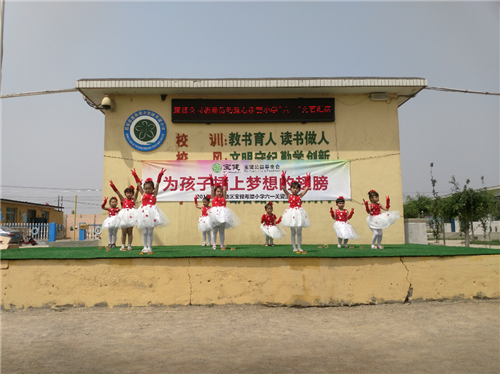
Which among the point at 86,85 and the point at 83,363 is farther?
the point at 86,85

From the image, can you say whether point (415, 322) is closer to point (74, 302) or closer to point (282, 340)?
point (282, 340)

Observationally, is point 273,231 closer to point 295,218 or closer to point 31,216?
point 295,218

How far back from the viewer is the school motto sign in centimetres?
1247

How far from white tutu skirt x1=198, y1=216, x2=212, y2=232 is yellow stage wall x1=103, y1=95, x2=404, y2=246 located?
0.68 metres

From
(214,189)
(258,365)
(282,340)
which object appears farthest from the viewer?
(214,189)

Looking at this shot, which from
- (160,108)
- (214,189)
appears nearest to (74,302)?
(214,189)

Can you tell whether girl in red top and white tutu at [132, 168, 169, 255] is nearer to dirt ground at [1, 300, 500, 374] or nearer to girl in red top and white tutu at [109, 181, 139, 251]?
girl in red top and white tutu at [109, 181, 139, 251]

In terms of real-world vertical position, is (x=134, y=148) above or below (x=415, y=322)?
above

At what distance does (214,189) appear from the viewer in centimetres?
938

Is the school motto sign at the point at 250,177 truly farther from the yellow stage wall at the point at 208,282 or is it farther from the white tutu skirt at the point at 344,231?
the yellow stage wall at the point at 208,282

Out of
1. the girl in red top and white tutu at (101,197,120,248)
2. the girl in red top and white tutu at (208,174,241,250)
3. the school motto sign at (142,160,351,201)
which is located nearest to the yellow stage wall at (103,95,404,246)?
the school motto sign at (142,160,351,201)

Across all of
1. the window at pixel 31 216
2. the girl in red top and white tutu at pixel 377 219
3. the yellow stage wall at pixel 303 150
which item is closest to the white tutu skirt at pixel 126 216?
the yellow stage wall at pixel 303 150

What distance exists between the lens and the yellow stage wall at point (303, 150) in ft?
40.6

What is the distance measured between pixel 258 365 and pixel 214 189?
5475 mm
